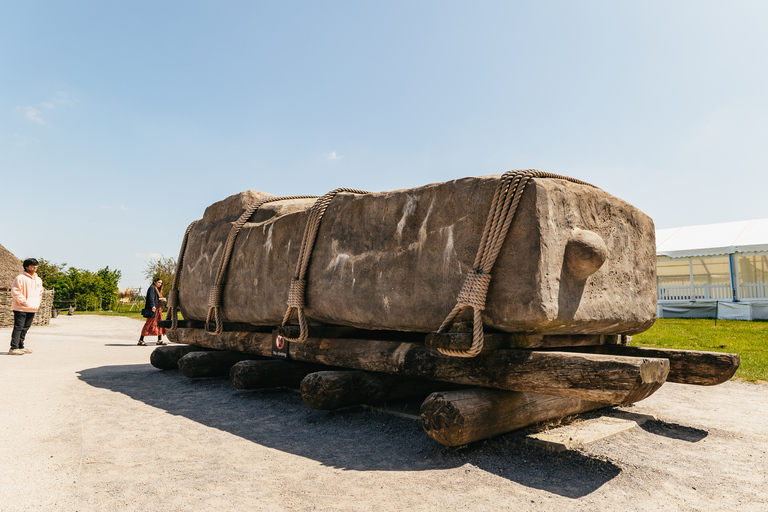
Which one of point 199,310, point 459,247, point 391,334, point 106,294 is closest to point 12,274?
point 199,310

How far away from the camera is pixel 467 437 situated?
→ 2.35 metres

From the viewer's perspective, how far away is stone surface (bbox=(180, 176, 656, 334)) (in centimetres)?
238

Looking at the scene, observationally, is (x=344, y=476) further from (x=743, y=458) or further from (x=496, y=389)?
(x=743, y=458)

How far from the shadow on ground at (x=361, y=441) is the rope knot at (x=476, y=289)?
0.78 metres

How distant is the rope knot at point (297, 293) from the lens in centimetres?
343

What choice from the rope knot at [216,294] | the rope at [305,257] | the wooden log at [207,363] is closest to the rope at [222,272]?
the rope knot at [216,294]

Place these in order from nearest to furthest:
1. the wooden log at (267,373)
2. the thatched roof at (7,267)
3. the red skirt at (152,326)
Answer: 1. the wooden log at (267,373)
2. the red skirt at (152,326)
3. the thatched roof at (7,267)

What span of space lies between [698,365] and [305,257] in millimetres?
2550

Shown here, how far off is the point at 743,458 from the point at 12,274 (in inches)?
621

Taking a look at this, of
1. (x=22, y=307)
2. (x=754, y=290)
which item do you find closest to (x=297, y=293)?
(x=22, y=307)

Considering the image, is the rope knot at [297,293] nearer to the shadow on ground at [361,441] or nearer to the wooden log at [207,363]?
the shadow on ground at [361,441]

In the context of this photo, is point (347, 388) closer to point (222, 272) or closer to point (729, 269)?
point (222, 272)

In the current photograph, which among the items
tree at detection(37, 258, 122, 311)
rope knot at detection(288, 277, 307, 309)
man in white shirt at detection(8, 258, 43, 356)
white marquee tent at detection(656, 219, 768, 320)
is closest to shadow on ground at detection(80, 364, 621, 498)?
rope knot at detection(288, 277, 307, 309)

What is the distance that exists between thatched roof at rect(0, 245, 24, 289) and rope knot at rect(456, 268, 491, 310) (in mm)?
14634
